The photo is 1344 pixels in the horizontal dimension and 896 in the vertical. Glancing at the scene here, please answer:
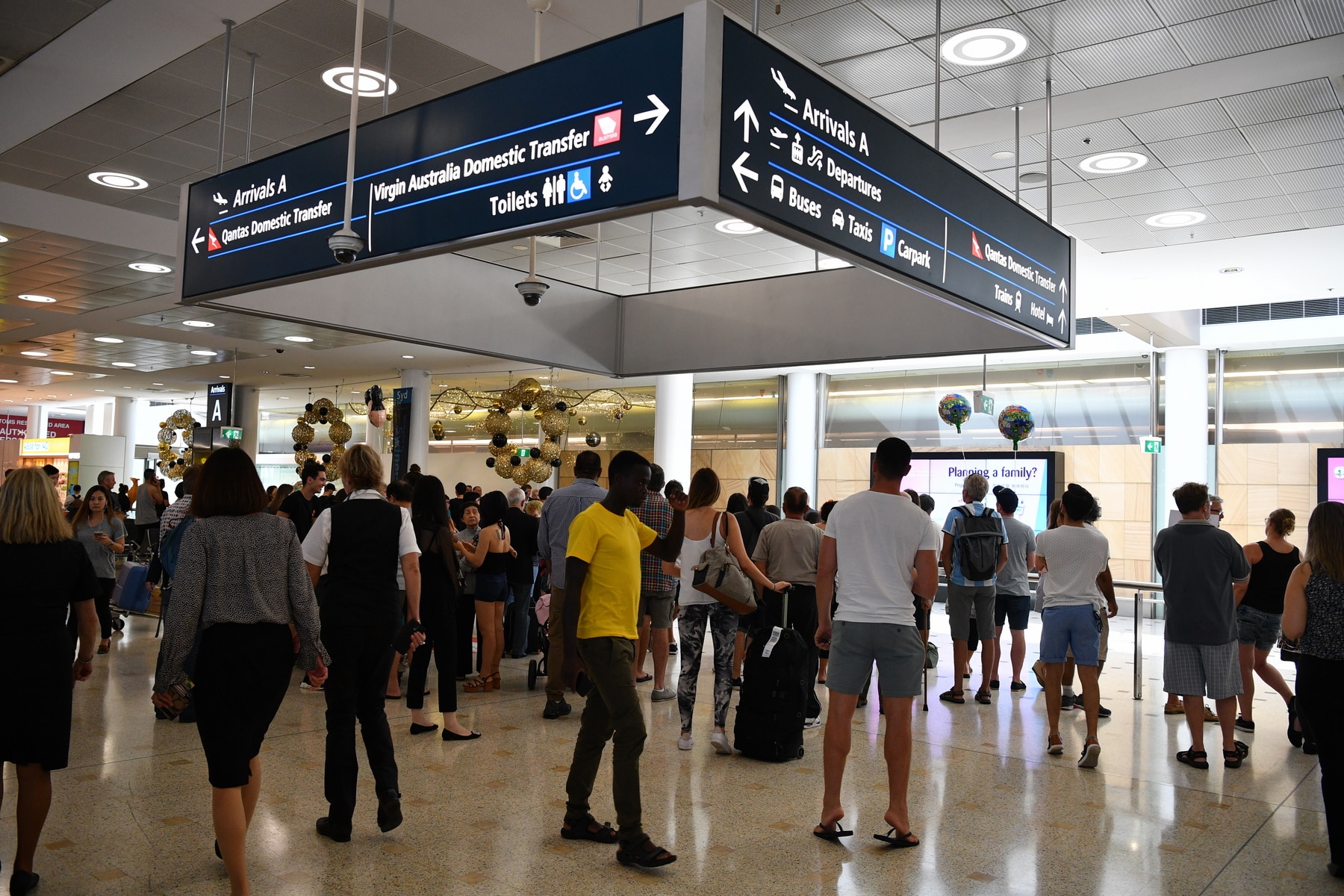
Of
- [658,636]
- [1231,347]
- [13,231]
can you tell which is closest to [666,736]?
[658,636]

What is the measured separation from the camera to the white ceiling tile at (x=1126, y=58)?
5250mm

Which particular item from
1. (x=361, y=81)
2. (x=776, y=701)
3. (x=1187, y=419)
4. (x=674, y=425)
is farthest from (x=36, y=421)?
(x=776, y=701)

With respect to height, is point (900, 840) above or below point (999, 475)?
below

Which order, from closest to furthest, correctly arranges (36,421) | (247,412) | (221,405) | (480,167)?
1. (480,167)
2. (221,405)
3. (247,412)
4. (36,421)

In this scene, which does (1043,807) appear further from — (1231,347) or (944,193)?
(1231,347)

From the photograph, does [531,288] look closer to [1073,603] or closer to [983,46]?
[983,46]

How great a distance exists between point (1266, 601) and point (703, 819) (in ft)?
14.3

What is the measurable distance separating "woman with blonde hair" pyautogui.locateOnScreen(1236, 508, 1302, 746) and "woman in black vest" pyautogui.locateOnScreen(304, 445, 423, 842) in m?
5.23

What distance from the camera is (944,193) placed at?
4.20 m

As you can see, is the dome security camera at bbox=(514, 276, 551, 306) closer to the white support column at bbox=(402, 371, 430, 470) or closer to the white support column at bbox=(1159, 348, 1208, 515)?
the white support column at bbox=(1159, 348, 1208, 515)

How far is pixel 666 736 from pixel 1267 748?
381cm

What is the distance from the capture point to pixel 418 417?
18.4 meters

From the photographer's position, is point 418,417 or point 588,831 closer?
point 588,831

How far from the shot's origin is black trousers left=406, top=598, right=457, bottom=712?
5504 mm
